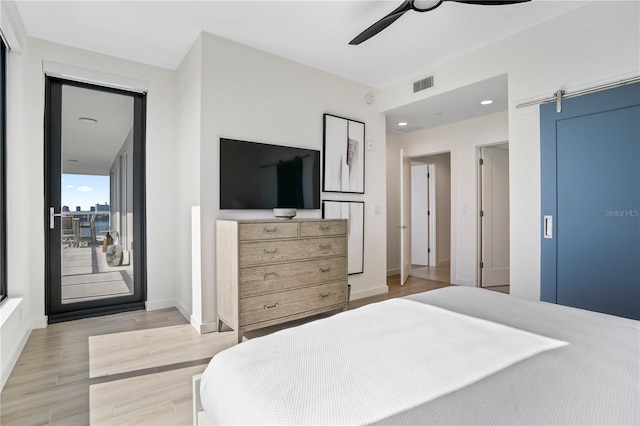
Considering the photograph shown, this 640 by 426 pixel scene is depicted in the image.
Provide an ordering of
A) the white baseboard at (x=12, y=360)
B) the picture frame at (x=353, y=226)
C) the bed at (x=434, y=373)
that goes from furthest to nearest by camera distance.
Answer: the picture frame at (x=353, y=226), the white baseboard at (x=12, y=360), the bed at (x=434, y=373)

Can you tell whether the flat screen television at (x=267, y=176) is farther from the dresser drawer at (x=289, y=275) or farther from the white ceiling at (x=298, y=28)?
the white ceiling at (x=298, y=28)

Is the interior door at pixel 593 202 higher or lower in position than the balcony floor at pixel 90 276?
higher

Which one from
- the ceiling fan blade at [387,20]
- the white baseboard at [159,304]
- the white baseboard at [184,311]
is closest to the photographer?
the ceiling fan blade at [387,20]

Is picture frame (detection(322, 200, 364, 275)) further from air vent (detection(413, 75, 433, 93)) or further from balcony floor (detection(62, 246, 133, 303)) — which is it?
balcony floor (detection(62, 246, 133, 303))

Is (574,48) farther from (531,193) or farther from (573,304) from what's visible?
(573,304)

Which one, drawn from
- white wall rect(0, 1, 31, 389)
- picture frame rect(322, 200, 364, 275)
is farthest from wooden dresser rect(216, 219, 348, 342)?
white wall rect(0, 1, 31, 389)

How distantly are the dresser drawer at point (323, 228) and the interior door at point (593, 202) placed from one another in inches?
72.7

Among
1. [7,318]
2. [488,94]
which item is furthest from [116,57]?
[488,94]

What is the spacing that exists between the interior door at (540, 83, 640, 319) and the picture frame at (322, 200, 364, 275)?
6.53ft

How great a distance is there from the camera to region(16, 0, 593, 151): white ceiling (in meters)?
2.69

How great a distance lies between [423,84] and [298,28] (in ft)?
5.72

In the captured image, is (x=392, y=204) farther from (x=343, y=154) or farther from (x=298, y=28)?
(x=298, y=28)

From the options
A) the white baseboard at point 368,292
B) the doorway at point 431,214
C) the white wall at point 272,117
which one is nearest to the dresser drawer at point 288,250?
the white wall at point 272,117

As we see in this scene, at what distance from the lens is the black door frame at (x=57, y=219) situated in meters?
3.26
